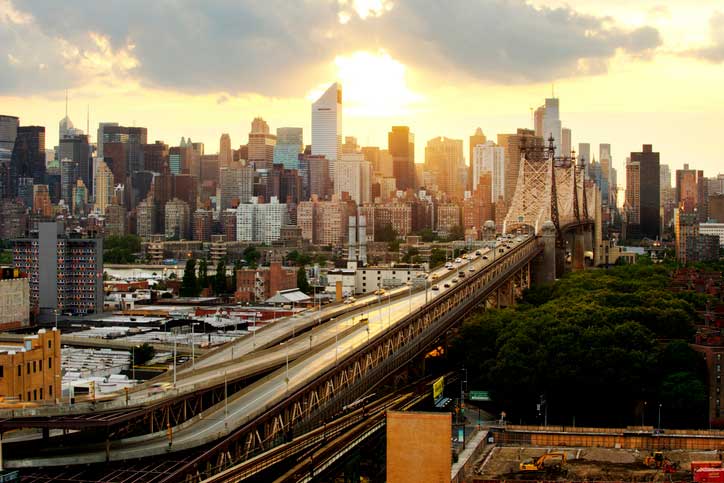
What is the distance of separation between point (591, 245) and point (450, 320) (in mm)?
82142

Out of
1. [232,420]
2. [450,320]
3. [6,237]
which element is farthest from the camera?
[6,237]

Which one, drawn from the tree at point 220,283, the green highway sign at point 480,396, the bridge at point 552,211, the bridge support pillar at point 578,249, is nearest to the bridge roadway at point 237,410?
the green highway sign at point 480,396

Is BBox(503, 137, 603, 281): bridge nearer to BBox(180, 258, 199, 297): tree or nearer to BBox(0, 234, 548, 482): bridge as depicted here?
BBox(180, 258, 199, 297): tree

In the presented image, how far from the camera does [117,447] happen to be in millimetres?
30094

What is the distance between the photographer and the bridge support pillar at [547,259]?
9275 centimetres

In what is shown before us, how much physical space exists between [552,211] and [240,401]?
74.5 meters

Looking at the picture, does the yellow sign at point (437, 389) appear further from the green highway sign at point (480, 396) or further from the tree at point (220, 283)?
the tree at point (220, 283)

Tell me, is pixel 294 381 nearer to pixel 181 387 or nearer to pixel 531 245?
pixel 181 387

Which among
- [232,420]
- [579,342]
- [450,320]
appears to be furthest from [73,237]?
[232,420]

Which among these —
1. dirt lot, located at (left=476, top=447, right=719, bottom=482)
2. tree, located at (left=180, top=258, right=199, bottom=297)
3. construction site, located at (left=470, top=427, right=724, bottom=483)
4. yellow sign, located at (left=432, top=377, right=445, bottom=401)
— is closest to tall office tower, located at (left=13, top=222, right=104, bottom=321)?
tree, located at (left=180, top=258, right=199, bottom=297)

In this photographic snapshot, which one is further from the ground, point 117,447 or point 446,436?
point 446,436

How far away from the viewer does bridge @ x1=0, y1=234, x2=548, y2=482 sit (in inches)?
1160

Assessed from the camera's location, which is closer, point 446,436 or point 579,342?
point 446,436

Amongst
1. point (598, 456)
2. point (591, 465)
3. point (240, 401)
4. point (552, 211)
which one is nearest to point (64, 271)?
point (552, 211)
